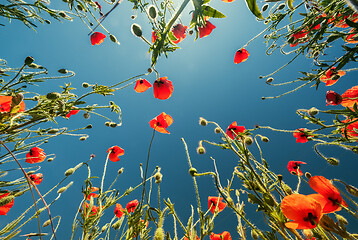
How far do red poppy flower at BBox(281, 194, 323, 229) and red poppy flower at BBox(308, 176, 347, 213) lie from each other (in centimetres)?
19

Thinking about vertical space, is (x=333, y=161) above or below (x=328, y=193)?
above

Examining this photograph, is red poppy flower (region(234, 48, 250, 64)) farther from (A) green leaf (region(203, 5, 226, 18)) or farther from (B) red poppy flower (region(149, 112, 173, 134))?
(A) green leaf (region(203, 5, 226, 18))

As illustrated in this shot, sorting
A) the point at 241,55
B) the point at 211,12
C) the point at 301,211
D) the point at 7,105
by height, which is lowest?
the point at 301,211

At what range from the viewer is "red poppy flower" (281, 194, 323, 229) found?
0.67m

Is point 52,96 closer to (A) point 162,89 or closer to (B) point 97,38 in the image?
(A) point 162,89

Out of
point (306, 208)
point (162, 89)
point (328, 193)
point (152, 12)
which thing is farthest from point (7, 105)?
point (328, 193)

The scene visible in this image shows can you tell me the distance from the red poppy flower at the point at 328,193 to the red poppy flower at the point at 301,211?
191 millimetres

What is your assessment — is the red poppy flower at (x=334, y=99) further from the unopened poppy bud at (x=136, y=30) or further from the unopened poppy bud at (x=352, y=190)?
the unopened poppy bud at (x=136, y=30)

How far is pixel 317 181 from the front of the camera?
36.3 inches

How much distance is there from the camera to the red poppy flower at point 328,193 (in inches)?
34.7

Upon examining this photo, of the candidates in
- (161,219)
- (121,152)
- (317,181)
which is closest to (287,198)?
(317,181)

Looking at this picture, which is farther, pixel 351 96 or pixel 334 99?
pixel 334 99

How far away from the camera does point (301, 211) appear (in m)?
0.70

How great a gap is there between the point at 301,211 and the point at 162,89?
1.26 meters
